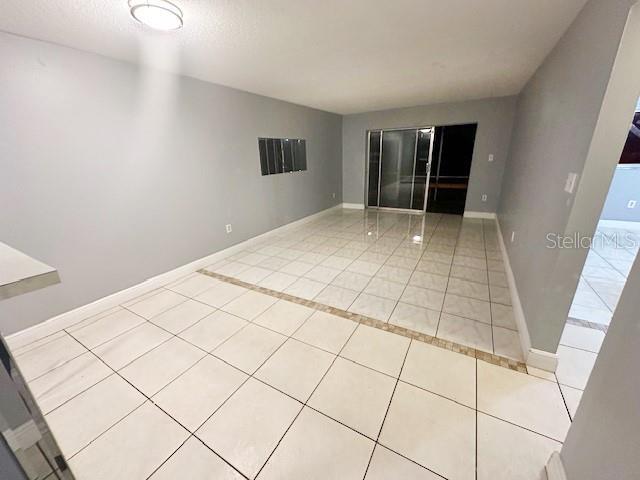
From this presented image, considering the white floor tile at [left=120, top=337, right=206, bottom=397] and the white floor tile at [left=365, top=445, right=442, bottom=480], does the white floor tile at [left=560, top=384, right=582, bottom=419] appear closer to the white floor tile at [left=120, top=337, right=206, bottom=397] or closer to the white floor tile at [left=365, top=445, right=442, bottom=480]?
the white floor tile at [left=365, top=445, right=442, bottom=480]

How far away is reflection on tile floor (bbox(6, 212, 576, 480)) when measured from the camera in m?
1.20

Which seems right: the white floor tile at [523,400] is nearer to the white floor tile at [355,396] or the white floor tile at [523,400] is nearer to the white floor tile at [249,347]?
the white floor tile at [355,396]

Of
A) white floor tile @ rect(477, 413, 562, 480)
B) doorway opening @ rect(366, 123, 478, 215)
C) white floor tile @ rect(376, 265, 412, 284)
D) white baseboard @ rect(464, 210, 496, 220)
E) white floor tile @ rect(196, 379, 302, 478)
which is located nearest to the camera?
white floor tile @ rect(477, 413, 562, 480)

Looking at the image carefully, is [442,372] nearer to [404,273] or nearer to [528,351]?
[528,351]

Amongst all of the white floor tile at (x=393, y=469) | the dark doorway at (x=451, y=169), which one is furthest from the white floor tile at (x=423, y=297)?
the dark doorway at (x=451, y=169)

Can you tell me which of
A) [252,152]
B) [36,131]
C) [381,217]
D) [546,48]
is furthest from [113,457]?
[381,217]

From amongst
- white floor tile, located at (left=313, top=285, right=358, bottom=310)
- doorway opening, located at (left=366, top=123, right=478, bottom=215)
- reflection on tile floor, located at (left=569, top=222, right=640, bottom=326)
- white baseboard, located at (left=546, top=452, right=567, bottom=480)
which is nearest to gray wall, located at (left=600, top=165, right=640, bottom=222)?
reflection on tile floor, located at (left=569, top=222, right=640, bottom=326)

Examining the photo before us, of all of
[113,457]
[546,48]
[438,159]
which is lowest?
[113,457]

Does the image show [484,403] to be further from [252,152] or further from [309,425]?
[252,152]

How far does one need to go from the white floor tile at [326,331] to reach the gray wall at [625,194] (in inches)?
195

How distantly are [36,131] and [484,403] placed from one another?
11.7 feet

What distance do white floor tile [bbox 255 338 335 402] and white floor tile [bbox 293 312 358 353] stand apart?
0.07m

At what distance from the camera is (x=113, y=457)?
125cm

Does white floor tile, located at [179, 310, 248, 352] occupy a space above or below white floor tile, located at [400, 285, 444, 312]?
below
